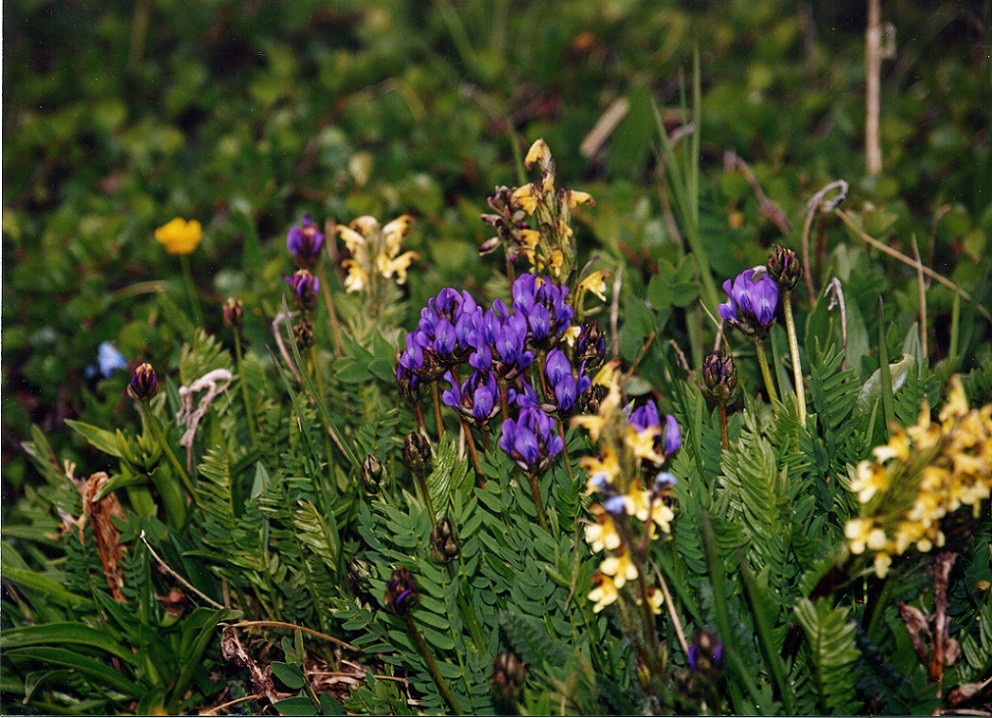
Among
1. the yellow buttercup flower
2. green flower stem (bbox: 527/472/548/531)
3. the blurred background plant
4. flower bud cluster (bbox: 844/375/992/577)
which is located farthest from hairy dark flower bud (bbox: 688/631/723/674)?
the yellow buttercup flower

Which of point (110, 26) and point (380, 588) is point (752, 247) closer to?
point (380, 588)

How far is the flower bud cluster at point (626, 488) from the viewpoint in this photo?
1.27 meters

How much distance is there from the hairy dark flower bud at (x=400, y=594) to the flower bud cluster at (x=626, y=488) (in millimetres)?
272

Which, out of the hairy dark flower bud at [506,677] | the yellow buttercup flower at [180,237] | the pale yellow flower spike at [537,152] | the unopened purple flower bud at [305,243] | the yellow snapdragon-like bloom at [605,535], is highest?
the yellow buttercup flower at [180,237]

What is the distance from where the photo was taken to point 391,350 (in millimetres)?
1897

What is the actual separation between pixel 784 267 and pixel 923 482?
47 cm

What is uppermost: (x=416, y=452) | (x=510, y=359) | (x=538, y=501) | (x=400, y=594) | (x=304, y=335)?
(x=304, y=335)

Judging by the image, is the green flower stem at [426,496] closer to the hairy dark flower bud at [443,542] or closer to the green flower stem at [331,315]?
the hairy dark flower bud at [443,542]

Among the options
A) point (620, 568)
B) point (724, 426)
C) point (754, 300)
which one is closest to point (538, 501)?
point (620, 568)

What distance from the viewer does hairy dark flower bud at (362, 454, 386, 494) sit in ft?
5.28

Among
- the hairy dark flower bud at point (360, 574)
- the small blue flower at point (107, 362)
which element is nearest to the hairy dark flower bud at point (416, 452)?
the hairy dark flower bud at point (360, 574)

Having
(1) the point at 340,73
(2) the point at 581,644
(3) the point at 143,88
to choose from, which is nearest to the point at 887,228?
(2) the point at 581,644

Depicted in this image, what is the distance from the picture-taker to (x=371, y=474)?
161 centimetres

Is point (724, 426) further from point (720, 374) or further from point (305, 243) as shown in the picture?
point (305, 243)
